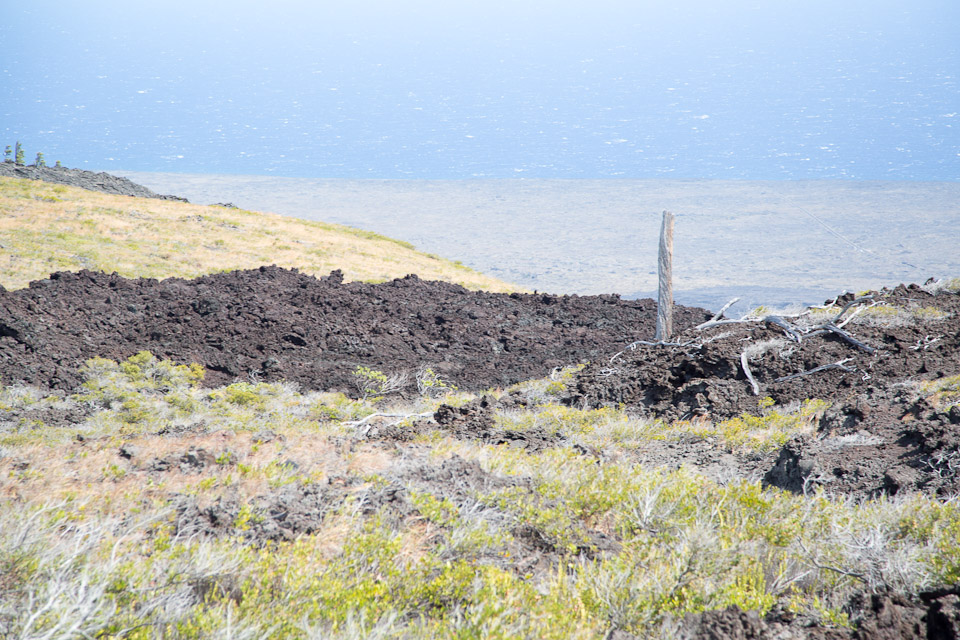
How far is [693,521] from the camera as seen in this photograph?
355 centimetres

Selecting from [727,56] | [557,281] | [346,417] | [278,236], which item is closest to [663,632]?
[346,417]

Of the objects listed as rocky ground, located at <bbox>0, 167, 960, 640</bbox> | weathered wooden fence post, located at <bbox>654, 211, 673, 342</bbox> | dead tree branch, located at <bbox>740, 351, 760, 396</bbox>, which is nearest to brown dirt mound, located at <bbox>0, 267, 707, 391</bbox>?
rocky ground, located at <bbox>0, 167, 960, 640</bbox>

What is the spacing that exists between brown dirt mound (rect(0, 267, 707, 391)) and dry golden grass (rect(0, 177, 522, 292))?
346 centimetres

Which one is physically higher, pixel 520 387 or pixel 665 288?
pixel 665 288

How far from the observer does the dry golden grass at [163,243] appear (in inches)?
599

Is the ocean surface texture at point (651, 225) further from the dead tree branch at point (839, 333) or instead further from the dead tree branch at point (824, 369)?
the dead tree branch at point (824, 369)

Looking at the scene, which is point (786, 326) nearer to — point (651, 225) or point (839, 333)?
point (839, 333)

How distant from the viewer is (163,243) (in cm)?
1798

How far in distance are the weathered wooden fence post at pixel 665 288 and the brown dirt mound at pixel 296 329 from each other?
1.39 metres

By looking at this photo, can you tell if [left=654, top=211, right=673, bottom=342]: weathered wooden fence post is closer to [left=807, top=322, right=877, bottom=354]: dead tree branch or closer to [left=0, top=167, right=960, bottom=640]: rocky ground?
[left=0, top=167, right=960, bottom=640]: rocky ground

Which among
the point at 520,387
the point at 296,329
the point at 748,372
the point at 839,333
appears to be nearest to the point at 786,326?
the point at 839,333

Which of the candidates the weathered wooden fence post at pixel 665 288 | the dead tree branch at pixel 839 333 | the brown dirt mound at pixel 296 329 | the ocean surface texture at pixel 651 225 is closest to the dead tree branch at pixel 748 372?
the dead tree branch at pixel 839 333

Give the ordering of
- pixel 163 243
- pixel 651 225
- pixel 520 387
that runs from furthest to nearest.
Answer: pixel 651 225
pixel 163 243
pixel 520 387

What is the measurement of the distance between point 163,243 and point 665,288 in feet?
47.6
